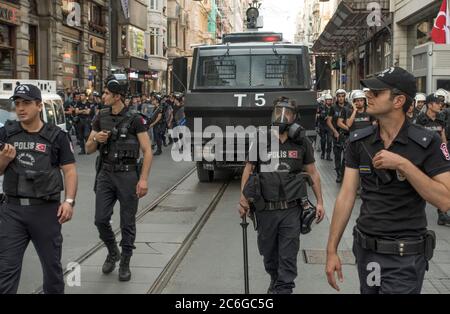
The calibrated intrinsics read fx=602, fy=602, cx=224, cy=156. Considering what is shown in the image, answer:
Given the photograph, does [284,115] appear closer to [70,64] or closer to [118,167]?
[118,167]

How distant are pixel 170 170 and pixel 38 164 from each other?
35.4 feet

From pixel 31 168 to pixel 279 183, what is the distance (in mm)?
1919

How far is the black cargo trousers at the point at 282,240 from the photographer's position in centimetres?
479

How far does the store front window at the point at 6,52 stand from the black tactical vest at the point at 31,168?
1962cm

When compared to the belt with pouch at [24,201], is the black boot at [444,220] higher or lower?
lower

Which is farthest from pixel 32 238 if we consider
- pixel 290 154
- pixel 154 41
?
pixel 154 41

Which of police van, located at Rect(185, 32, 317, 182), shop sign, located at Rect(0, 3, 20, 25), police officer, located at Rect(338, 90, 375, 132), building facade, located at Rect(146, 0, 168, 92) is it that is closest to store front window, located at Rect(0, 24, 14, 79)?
shop sign, located at Rect(0, 3, 20, 25)

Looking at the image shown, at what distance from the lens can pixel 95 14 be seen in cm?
3609

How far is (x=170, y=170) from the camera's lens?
49.9 ft

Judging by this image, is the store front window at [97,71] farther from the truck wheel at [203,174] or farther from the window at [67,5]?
the truck wheel at [203,174]

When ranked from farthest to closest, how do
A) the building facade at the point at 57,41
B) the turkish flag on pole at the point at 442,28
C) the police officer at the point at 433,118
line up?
the building facade at the point at 57,41 → the turkish flag on pole at the point at 442,28 → the police officer at the point at 433,118

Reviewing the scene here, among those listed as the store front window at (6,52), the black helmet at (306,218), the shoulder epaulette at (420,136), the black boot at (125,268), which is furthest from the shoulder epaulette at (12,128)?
the store front window at (6,52)

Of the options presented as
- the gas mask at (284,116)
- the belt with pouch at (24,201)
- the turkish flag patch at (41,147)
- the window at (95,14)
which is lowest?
the belt with pouch at (24,201)
